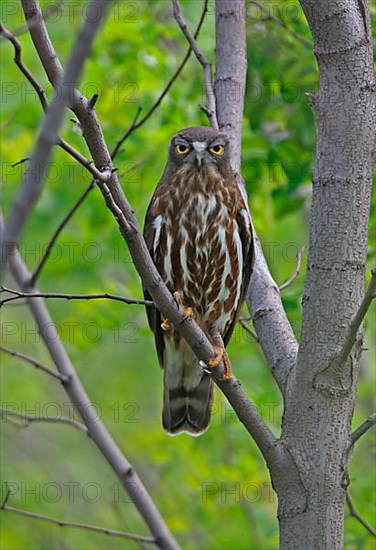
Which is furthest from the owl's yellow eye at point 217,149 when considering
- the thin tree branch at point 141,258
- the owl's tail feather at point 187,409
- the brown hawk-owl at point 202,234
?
the thin tree branch at point 141,258

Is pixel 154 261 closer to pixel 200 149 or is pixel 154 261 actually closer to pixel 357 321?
pixel 200 149

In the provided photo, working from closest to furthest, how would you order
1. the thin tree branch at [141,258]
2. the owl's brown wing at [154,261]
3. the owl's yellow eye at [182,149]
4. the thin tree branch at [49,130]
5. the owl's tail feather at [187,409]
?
1. the thin tree branch at [49,130]
2. the thin tree branch at [141,258]
3. the owl's brown wing at [154,261]
4. the owl's yellow eye at [182,149]
5. the owl's tail feather at [187,409]

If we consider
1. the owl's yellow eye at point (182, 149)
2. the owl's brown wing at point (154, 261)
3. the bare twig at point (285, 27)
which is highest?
the bare twig at point (285, 27)

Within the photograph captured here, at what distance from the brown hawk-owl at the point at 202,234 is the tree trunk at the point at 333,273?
1134mm

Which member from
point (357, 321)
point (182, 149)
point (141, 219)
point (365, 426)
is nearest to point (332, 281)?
point (357, 321)

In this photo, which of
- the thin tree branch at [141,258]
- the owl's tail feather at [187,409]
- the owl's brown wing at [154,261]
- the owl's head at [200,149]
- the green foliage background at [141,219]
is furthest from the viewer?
the green foliage background at [141,219]

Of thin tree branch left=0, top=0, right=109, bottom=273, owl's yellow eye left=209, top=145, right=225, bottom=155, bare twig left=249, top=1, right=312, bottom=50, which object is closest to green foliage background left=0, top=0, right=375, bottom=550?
bare twig left=249, top=1, right=312, bottom=50

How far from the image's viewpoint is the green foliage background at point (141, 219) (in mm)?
5160

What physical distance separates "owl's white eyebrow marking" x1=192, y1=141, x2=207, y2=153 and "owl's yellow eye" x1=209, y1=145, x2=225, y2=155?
0.05m

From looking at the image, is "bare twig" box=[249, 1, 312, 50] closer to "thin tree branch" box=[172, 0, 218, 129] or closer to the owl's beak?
"thin tree branch" box=[172, 0, 218, 129]

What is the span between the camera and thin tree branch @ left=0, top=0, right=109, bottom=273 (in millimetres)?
1626

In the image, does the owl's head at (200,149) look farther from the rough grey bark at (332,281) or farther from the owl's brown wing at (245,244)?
the rough grey bark at (332,281)

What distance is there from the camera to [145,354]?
859cm

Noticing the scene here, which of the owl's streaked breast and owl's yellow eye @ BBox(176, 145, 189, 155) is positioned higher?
owl's yellow eye @ BBox(176, 145, 189, 155)
